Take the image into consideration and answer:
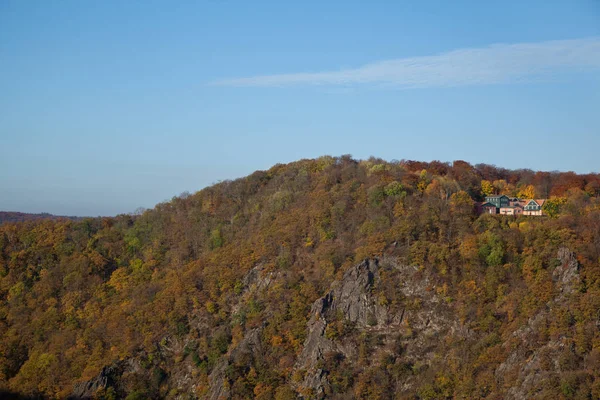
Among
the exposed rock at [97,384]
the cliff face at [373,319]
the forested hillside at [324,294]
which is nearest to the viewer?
the forested hillside at [324,294]

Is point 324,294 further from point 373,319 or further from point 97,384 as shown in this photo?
point 97,384

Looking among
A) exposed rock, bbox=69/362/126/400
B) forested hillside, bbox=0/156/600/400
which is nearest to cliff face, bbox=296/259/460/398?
forested hillside, bbox=0/156/600/400

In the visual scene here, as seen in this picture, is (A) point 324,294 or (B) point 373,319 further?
(A) point 324,294

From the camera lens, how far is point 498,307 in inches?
2761

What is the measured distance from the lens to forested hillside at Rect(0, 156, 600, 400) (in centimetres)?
6688

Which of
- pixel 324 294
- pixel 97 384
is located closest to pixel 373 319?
pixel 324 294

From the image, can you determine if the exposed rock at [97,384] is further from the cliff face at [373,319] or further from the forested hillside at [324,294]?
the cliff face at [373,319]

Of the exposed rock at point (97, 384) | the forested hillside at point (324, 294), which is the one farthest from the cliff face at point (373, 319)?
the exposed rock at point (97, 384)

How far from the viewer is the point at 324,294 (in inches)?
3036

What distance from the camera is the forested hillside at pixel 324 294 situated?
6688cm

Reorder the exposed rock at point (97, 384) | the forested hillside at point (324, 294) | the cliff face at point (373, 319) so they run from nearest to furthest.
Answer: the forested hillside at point (324, 294), the cliff face at point (373, 319), the exposed rock at point (97, 384)

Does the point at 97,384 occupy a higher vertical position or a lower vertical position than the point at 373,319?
lower

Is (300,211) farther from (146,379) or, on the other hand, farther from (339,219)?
(146,379)

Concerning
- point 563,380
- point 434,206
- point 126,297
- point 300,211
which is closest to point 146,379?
point 126,297
